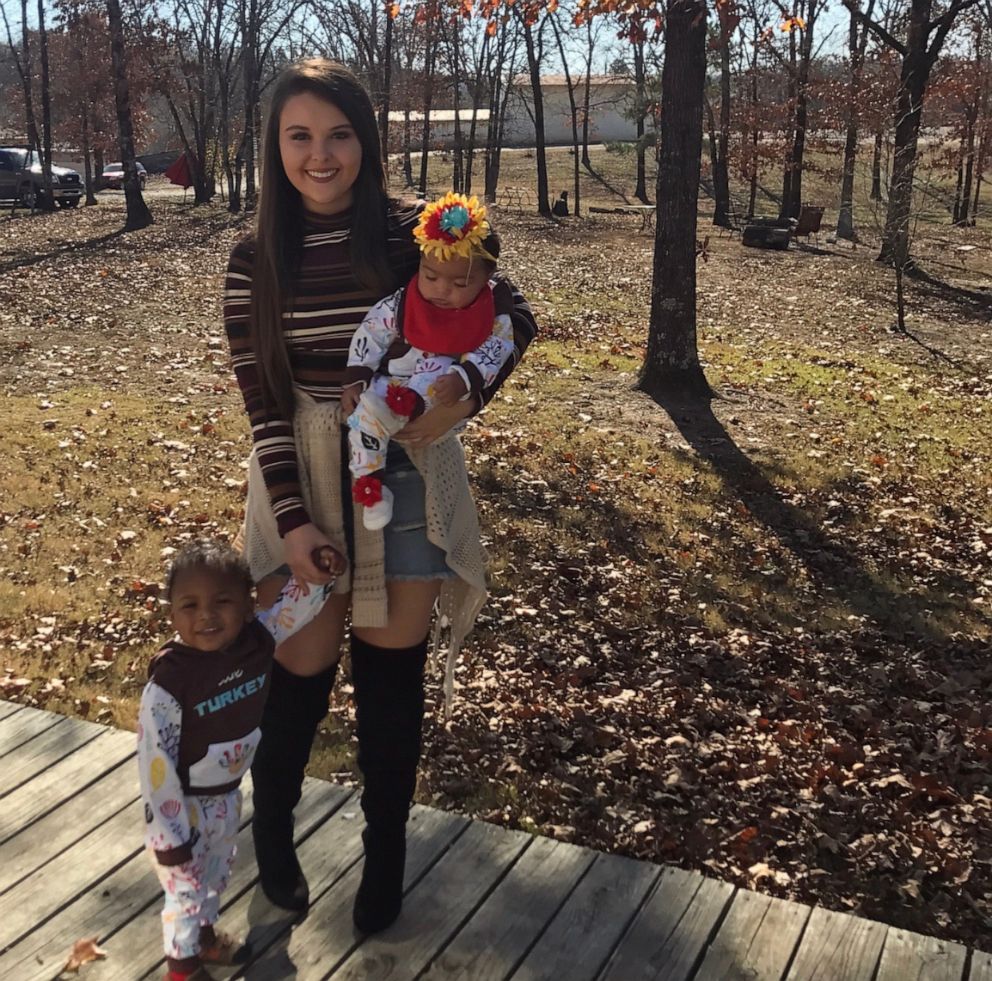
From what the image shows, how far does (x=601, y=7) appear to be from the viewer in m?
9.96

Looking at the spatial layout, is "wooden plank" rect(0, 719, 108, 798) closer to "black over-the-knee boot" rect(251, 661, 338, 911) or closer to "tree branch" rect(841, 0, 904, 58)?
"black over-the-knee boot" rect(251, 661, 338, 911)

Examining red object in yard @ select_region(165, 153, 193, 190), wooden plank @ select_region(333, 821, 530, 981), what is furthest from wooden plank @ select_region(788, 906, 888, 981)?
red object in yard @ select_region(165, 153, 193, 190)

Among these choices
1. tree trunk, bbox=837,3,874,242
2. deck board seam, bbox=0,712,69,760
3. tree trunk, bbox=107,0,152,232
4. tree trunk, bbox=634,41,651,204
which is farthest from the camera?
tree trunk, bbox=634,41,651,204

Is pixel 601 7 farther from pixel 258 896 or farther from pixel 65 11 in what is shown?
pixel 65 11

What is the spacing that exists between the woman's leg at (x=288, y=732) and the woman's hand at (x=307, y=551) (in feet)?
0.46

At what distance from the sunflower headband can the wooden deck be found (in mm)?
1863

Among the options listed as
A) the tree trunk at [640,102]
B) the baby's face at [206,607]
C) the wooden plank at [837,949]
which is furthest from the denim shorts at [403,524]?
the tree trunk at [640,102]

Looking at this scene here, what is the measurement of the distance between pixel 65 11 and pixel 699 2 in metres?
29.4

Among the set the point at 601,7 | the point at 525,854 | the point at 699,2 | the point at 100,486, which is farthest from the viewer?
the point at 601,7

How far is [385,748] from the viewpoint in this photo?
2689mm

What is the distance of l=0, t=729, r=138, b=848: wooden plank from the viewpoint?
336cm

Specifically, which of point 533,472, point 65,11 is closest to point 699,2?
point 533,472

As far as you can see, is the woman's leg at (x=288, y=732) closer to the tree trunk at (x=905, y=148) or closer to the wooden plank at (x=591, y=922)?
the wooden plank at (x=591, y=922)

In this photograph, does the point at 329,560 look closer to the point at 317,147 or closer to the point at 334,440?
the point at 334,440
